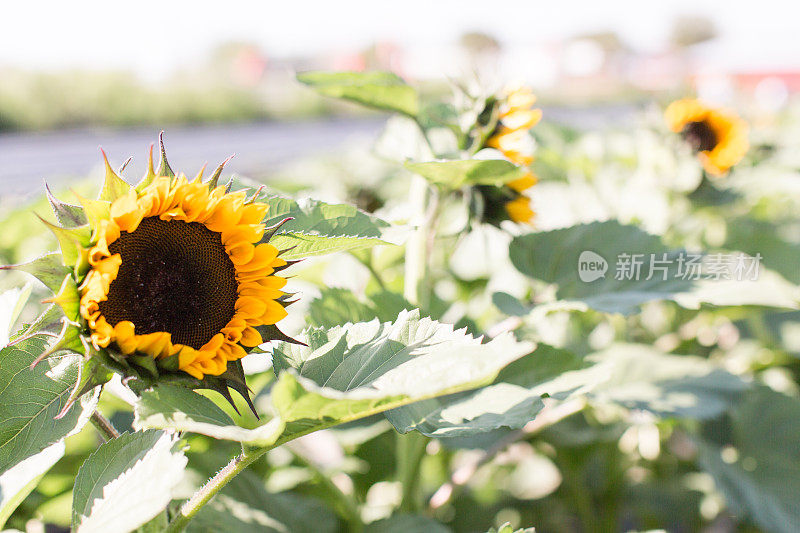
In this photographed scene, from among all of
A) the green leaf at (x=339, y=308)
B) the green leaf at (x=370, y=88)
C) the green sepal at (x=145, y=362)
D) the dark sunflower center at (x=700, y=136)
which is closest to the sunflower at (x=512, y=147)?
the green leaf at (x=370, y=88)

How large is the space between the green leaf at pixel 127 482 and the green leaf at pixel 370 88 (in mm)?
527

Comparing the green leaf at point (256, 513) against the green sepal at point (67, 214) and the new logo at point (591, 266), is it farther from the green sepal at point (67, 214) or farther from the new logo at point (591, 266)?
the new logo at point (591, 266)

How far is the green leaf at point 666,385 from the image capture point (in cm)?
112

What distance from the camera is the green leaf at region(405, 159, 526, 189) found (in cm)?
80

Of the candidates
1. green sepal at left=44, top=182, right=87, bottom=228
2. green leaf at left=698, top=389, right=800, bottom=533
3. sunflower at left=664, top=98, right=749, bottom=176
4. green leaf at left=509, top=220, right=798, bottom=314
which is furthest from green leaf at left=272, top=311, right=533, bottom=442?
sunflower at left=664, top=98, right=749, bottom=176

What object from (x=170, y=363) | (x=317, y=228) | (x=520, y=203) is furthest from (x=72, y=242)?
(x=520, y=203)

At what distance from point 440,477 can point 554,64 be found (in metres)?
30.3

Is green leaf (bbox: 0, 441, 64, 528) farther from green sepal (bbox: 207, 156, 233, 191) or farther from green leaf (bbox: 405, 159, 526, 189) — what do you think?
green leaf (bbox: 405, 159, 526, 189)

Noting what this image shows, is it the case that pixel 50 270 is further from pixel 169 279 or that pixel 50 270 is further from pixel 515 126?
pixel 515 126

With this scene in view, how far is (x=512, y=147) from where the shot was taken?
3.09 ft

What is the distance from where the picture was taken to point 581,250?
108cm

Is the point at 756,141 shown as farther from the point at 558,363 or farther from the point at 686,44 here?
the point at 686,44

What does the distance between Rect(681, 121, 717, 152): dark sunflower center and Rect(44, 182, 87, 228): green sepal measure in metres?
1.71

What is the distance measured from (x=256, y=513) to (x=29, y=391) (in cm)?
40
